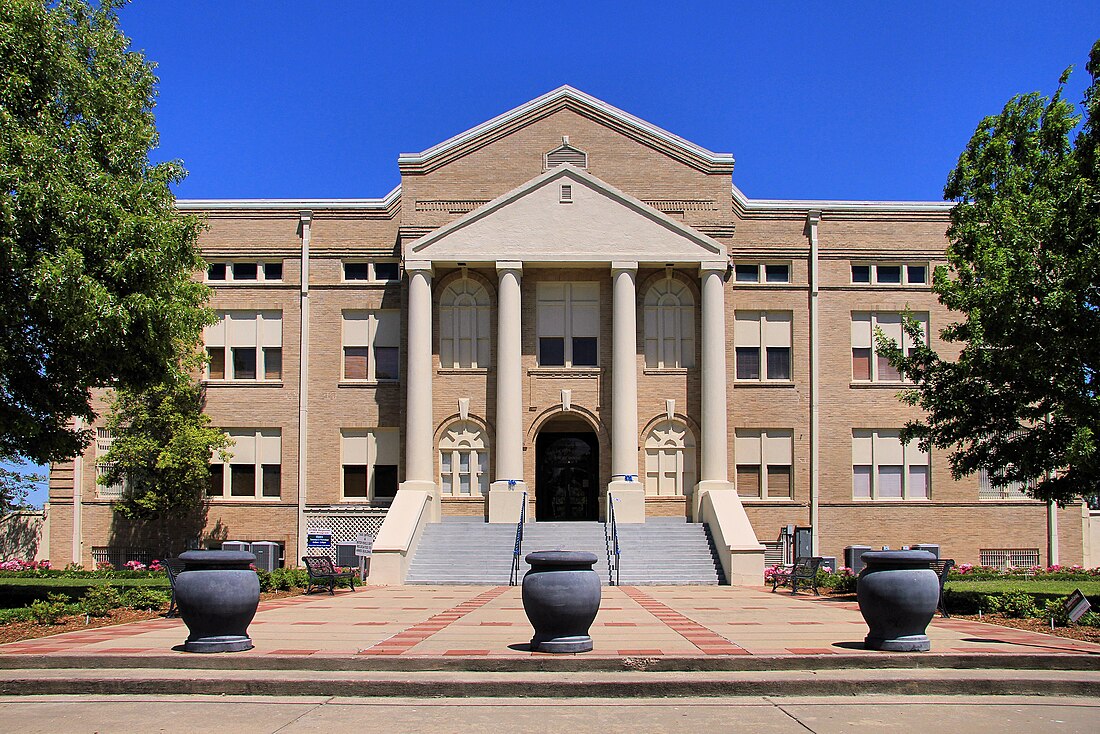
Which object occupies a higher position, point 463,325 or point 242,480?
point 463,325

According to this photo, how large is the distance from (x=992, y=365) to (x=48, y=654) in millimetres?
16464

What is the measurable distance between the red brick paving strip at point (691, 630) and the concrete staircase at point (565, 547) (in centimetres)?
513

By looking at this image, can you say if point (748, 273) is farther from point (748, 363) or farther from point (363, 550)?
point (363, 550)

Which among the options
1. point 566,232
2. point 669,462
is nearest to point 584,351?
point 566,232

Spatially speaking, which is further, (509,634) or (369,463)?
(369,463)

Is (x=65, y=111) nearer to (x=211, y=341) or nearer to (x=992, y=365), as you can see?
(x=211, y=341)

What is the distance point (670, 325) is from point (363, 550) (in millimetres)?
11607

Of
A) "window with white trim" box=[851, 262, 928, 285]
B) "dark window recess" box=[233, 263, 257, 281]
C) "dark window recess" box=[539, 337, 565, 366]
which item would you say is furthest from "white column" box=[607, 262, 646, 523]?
"dark window recess" box=[233, 263, 257, 281]

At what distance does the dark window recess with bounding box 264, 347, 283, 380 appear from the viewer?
114 ft

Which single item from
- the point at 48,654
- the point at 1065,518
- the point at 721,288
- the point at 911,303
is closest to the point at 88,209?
the point at 48,654

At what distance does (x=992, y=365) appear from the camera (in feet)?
66.4

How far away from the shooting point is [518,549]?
89.9 ft

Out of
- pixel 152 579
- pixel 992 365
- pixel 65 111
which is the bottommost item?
pixel 152 579

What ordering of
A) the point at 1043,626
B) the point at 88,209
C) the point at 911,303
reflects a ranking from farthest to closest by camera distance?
the point at 911,303 < the point at 88,209 < the point at 1043,626
